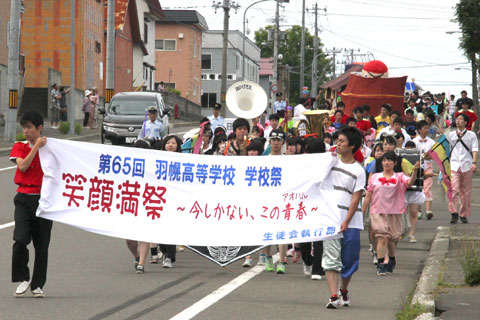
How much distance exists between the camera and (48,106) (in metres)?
47.1

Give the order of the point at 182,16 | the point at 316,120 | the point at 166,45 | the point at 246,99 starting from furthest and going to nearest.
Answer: the point at 166,45 < the point at 182,16 < the point at 316,120 < the point at 246,99

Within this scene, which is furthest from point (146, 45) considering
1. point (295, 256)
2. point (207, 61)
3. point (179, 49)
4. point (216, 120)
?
point (295, 256)

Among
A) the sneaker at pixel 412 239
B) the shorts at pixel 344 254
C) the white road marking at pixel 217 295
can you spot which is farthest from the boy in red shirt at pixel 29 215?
the sneaker at pixel 412 239

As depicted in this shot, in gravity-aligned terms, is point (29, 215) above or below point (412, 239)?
above

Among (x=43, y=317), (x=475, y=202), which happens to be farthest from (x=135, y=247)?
(x=475, y=202)

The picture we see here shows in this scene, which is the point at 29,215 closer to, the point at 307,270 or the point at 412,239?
the point at 307,270

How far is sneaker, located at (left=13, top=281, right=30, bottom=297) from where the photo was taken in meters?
9.70

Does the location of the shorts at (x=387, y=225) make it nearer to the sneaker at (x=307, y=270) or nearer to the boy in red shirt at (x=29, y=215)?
the sneaker at (x=307, y=270)

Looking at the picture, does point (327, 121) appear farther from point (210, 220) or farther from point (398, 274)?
point (210, 220)

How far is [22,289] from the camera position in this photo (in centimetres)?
972

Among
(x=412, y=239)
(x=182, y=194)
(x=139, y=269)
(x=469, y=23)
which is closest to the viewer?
(x=182, y=194)

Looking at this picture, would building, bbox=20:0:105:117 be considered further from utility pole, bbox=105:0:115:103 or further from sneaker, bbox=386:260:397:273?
sneaker, bbox=386:260:397:273

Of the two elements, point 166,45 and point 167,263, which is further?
point 166,45

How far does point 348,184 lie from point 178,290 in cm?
225
